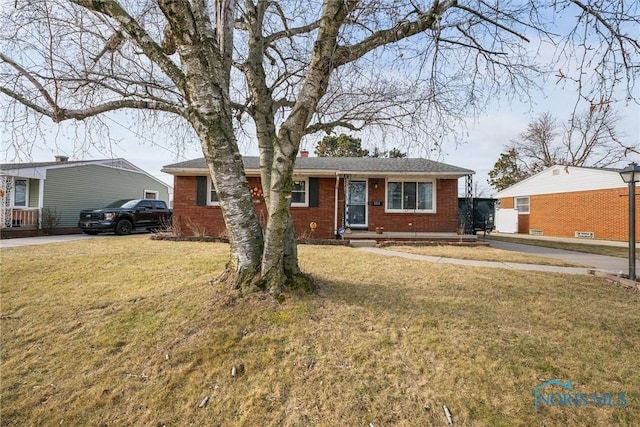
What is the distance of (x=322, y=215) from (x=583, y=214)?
15.4 m

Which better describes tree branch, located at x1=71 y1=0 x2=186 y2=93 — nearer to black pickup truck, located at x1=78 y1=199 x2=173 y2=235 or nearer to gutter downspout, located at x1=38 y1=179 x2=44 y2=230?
black pickup truck, located at x1=78 y1=199 x2=173 y2=235

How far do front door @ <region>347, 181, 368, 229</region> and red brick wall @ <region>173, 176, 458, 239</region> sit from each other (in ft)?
1.44

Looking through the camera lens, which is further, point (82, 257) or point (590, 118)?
point (82, 257)

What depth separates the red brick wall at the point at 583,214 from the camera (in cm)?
1506

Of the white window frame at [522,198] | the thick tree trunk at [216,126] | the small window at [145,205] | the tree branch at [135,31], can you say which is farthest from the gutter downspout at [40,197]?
the white window frame at [522,198]

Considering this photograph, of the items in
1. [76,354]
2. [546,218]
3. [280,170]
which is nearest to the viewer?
[76,354]

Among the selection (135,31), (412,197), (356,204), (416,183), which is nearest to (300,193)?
(356,204)

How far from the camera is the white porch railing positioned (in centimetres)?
1346

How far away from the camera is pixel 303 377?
2.64 meters

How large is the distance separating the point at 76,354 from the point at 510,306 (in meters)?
5.22

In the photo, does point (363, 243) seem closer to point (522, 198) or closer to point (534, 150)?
point (522, 198)

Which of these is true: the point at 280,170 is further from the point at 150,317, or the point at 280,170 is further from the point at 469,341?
the point at 469,341

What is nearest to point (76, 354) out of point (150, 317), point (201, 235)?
point (150, 317)

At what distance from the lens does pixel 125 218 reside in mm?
14031
